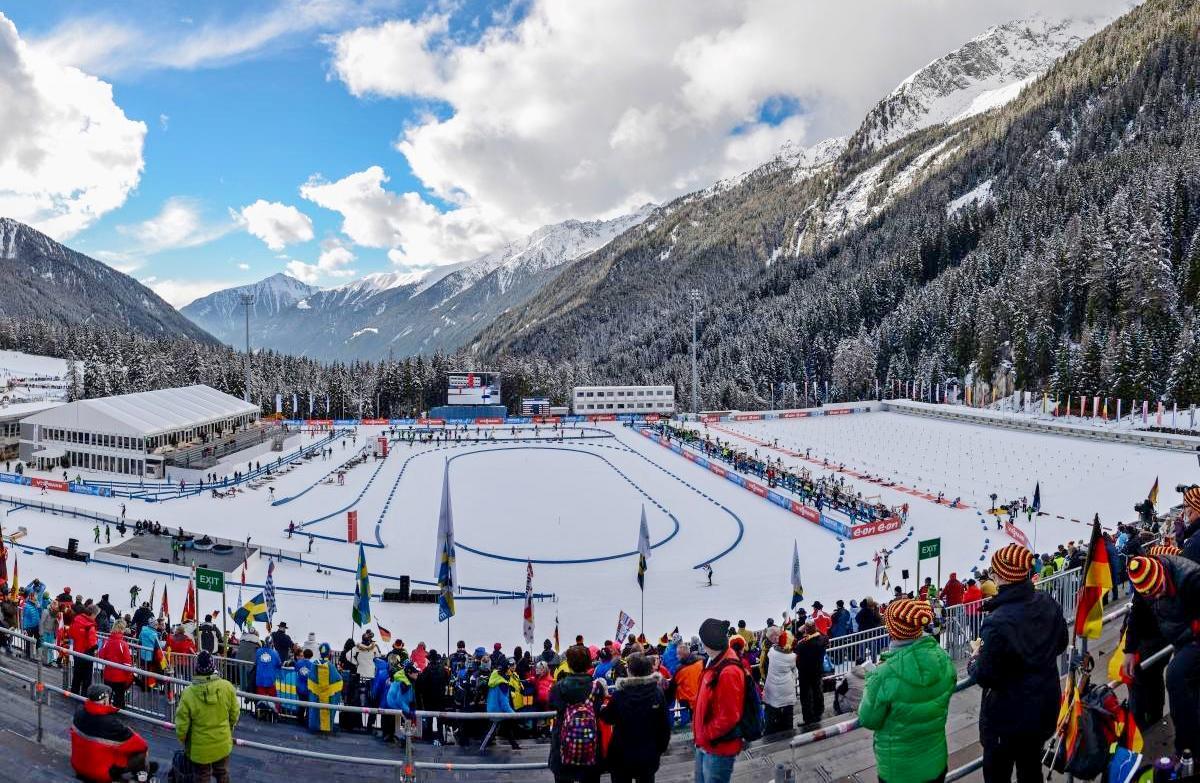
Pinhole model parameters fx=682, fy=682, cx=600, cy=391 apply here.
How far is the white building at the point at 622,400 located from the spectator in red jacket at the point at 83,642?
76.6m

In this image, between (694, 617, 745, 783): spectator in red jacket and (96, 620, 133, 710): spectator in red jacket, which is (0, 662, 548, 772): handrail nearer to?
(96, 620, 133, 710): spectator in red jacket

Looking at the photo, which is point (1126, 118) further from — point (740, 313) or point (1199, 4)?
point (740, 313)

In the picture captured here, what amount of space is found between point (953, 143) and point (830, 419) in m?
154

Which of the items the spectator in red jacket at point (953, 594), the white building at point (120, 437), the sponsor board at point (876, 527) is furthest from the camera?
the white building at point (120, 437)

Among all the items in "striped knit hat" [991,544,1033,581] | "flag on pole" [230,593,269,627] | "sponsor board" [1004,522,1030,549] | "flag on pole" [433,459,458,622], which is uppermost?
"striped knit hat" [991,544,1033,581]

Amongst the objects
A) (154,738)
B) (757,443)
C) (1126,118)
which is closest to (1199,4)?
(1126,118)

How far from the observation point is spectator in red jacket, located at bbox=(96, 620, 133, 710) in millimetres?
8141

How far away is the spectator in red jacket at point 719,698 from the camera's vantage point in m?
4.93

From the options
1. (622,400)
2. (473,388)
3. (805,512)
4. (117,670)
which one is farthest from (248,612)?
(622,400)

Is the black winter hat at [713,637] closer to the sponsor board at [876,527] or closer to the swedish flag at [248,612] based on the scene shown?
the swedish flag at [248,612]

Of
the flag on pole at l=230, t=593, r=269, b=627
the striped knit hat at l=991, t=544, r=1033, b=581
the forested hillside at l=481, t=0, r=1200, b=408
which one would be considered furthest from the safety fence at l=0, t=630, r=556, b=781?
the forested hillside at l=481, t=0, r=1200, b=408

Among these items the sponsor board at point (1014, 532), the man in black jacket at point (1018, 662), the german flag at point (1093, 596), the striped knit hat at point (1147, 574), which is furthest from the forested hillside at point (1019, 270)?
the man in black jacket at point (1018, 662)

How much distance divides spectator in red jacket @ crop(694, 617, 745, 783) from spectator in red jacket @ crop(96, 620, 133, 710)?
278 inches

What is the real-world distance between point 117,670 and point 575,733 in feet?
21.4
